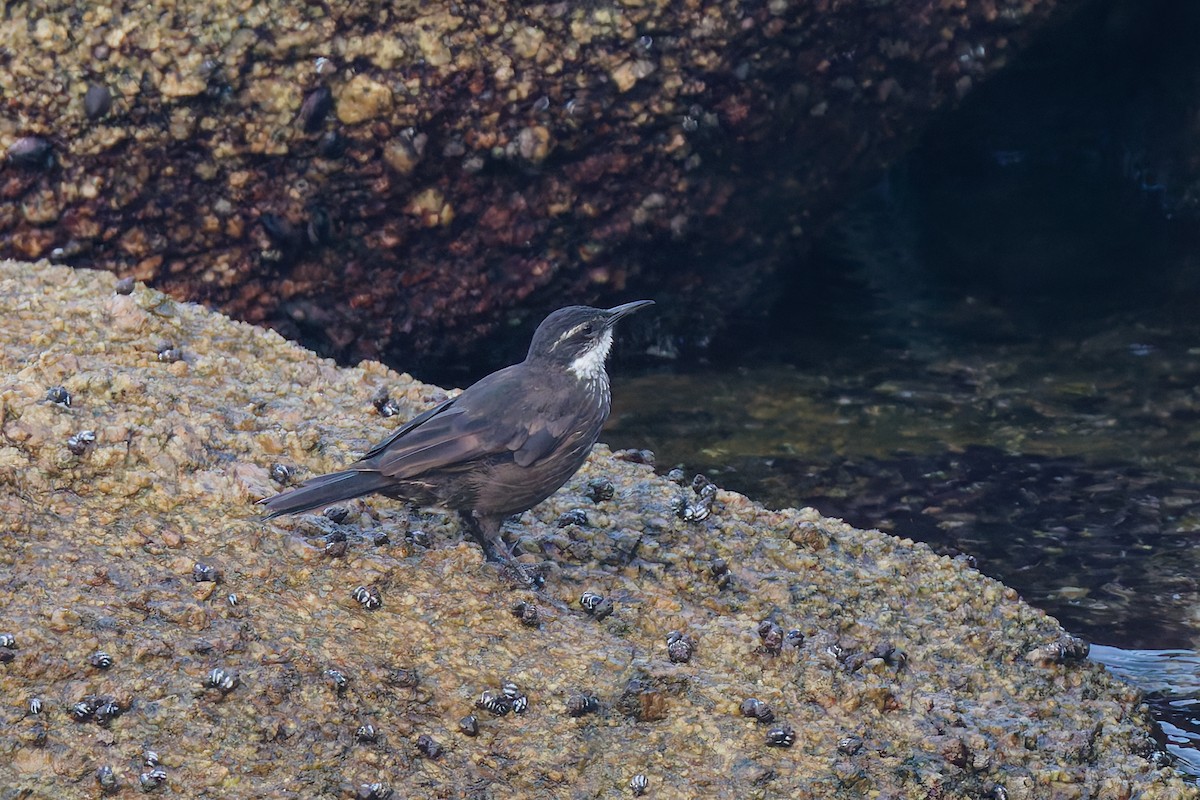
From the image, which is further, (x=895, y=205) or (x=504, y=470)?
(x=895, y=205)

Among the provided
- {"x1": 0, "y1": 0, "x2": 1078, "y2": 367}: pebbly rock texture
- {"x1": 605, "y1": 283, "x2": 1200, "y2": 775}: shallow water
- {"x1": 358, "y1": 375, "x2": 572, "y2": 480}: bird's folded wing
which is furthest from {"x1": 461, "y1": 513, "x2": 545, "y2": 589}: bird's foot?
{"x1": 0, "y1": 0, "x2": 1078, "y2": 367}: pebbly rock texture

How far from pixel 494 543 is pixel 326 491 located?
829 millimetres

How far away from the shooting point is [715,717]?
506 centimetres

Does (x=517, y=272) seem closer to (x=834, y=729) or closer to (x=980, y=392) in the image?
(x=980, y=392)

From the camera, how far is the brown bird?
5.39m

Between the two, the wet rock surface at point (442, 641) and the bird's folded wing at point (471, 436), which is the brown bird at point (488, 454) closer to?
the bird's folded wing at point (471, 436)

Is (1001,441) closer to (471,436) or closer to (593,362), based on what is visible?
(593,362)

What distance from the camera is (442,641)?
5.19m

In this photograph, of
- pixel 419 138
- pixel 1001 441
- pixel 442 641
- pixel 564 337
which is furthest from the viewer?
pixel 1001 441

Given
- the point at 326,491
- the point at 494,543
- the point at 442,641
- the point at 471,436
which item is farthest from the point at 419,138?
the point at 442,641

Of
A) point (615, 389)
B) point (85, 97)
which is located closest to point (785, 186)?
→ point (615, 389)

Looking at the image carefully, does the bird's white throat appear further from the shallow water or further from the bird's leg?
the shallow water

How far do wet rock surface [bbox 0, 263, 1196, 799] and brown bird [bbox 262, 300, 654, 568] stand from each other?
0.30 m

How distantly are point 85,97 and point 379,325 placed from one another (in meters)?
2.35
